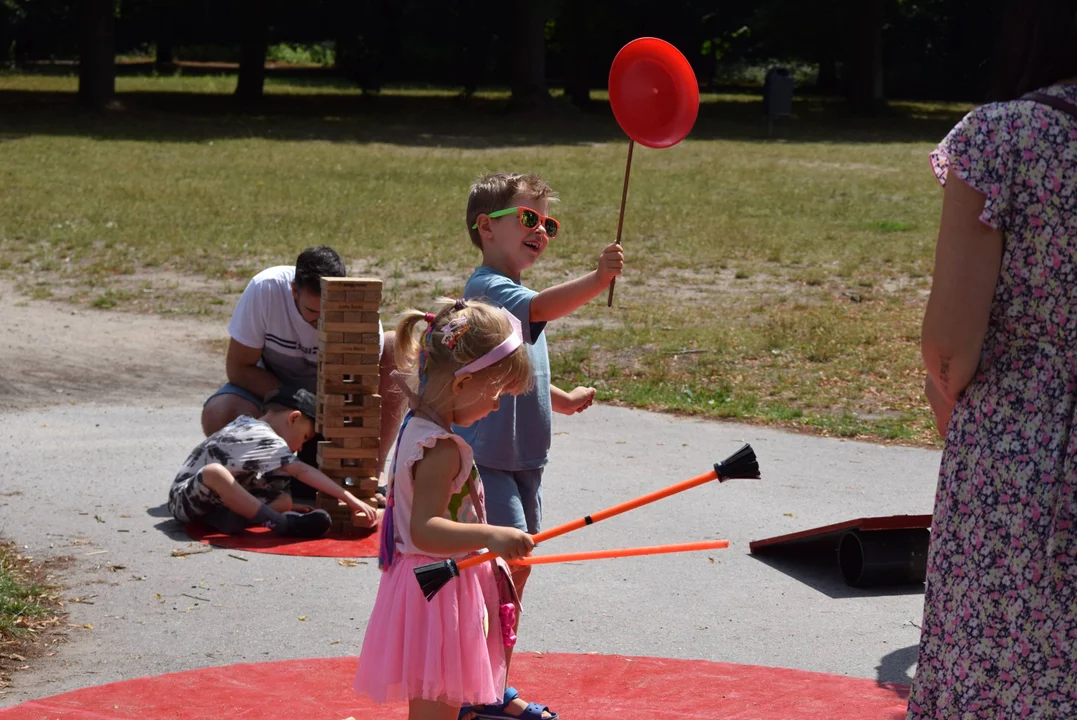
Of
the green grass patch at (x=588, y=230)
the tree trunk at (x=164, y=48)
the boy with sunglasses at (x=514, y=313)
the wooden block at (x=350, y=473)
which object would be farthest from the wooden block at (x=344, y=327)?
the tree trunk at (x=164, y=48)

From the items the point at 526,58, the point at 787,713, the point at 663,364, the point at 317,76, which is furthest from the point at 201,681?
the point at 317,76

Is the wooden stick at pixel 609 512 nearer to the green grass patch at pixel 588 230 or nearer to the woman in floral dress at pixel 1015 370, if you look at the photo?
the woman in floral dress at pixel 1015 370

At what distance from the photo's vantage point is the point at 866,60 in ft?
116

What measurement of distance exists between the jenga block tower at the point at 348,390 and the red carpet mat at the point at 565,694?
5.13ft

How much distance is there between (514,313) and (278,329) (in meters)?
2.75

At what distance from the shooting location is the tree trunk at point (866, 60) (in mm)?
34906

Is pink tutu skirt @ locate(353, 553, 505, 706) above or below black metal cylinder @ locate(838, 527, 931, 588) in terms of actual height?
above

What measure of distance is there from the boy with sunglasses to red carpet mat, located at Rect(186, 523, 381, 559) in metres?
1.69

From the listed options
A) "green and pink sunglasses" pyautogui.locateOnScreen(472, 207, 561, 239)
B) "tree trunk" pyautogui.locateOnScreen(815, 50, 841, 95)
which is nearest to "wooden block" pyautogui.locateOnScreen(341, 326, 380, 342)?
"green and pink sunglasses" pyautogui.locateOnScreen(472, 207, 561, 239)

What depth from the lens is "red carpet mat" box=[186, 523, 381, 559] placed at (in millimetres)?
5344

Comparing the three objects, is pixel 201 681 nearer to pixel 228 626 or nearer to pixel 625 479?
pixel 228 626

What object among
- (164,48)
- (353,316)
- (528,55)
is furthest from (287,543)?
(164,48)

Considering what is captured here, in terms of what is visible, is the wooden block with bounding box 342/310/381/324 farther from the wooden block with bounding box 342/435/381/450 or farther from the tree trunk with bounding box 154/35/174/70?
the tree trunk with bounding box 154/35/174/70

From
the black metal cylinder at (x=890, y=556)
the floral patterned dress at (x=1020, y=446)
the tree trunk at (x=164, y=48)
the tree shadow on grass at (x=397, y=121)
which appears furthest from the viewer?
the tree trunk at (x=164, y=48)
